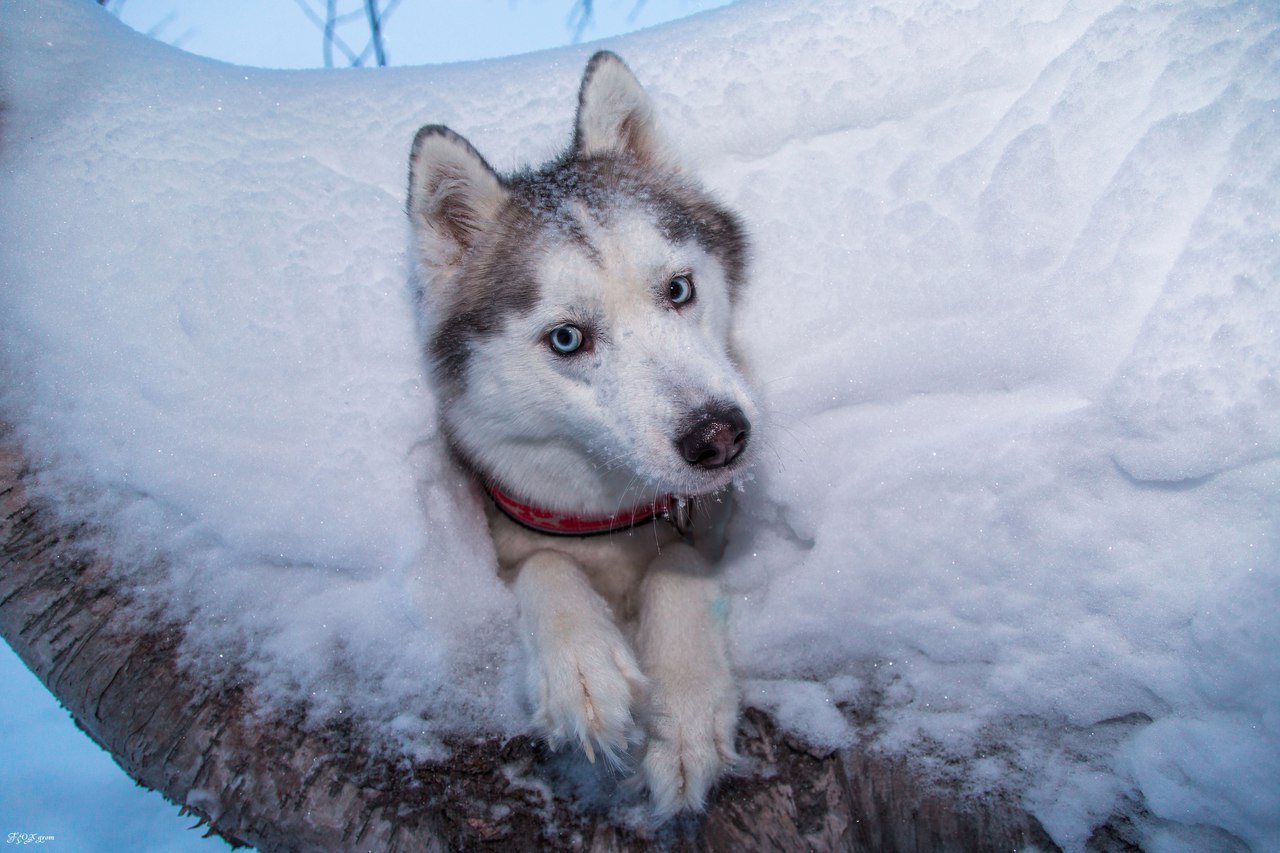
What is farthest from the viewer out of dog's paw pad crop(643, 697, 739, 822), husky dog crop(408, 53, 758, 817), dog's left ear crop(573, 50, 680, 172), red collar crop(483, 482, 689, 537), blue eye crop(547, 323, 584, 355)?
red collar crop(483, 482, 689, 537)

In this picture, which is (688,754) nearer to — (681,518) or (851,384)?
(681,518)

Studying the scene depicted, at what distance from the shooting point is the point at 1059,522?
163 cm

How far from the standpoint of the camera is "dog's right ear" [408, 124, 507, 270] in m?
2.09

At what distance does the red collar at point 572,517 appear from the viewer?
2418mm

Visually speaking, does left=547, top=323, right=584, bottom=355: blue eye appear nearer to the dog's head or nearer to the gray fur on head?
the dog's head

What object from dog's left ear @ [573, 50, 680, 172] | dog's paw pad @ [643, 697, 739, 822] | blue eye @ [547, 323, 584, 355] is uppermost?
dog's left ear @ [573, 50, 680, 172]

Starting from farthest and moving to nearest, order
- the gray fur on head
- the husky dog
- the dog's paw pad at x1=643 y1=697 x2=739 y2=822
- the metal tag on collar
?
the metal tag on collar
the gray fur on head
the husky dog
the dog's paw pad at x1=643 y1=697 x2=739 y2=822

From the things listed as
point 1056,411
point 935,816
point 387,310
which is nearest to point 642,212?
point 387,310

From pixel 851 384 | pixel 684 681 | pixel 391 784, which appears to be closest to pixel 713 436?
pixel 851 384

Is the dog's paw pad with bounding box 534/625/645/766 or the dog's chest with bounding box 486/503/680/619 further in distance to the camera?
the dog's chest with bounding box 486/503/680/619

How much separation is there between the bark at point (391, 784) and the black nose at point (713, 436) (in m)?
0.69

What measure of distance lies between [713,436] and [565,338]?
616 mm

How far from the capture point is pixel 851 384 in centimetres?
202

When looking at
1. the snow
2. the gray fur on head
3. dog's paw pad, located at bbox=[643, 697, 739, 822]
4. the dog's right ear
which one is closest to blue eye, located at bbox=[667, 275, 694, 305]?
the gray fur on head
